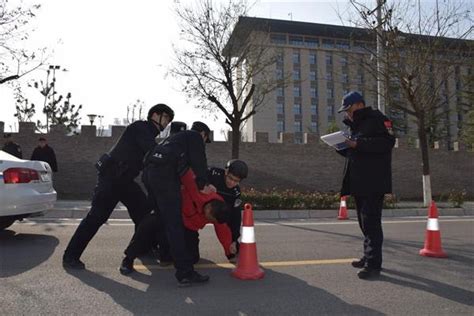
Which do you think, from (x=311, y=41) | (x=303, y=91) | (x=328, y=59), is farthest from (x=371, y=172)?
(x=328, y=59)

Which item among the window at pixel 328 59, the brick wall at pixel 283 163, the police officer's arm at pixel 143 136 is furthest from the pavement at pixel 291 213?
the window at pixel 328 59

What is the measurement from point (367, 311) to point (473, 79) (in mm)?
25498

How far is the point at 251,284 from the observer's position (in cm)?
453

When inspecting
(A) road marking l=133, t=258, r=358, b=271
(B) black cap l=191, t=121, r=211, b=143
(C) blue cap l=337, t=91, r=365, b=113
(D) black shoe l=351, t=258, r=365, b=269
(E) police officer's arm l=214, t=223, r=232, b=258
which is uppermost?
(C) blue cap l=337, t=91, r=365, b=113

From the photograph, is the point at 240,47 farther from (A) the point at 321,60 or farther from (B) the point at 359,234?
(A) the point at 321,60

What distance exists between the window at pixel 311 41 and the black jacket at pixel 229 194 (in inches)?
3219

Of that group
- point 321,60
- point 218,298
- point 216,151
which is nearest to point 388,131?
point 218,298

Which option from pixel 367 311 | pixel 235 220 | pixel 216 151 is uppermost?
pixel 216 151

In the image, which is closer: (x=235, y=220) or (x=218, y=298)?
(x=218, y=298)

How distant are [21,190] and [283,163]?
16207 mm

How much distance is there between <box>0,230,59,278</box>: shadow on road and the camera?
5009 mm

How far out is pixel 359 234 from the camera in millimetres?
7941

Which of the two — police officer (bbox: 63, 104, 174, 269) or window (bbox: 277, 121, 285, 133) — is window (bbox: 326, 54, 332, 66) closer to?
window (bbox: 277, 121, 285, 133)

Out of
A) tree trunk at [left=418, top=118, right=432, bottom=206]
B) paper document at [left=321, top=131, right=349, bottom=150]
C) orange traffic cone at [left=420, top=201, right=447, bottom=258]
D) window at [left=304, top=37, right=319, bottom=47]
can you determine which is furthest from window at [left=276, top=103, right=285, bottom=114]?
paper document at [left=321, top=131, right=349, bottom=150]
